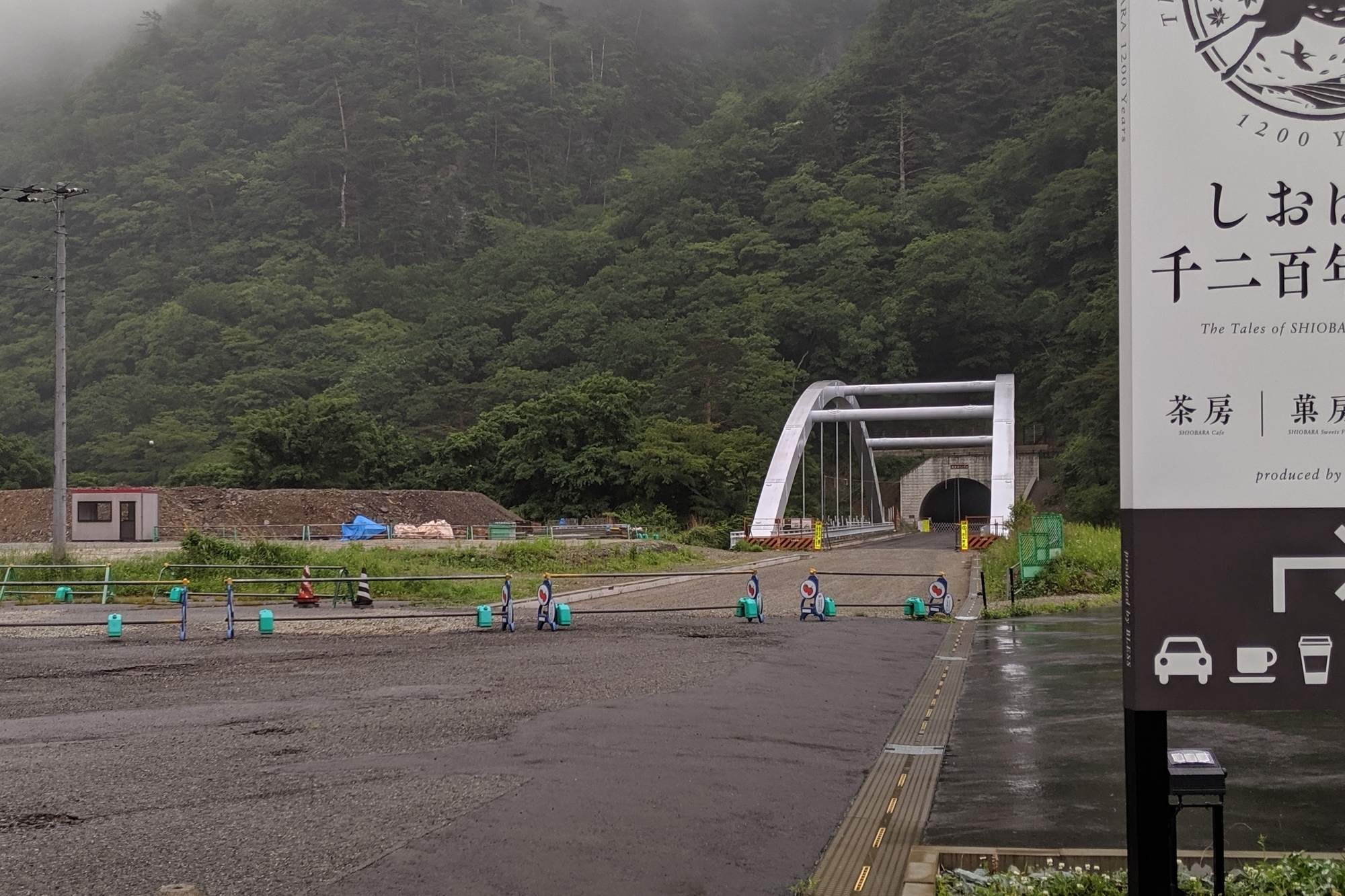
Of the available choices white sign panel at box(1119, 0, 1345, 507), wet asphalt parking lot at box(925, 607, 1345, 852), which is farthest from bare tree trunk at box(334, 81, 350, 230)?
white sign panel at box(1119, 0, 1345, 507)

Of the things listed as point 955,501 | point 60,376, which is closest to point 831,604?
point 60,376

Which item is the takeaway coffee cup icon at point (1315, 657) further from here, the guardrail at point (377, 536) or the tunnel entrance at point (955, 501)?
the tunnel entrance at point (955, 501)

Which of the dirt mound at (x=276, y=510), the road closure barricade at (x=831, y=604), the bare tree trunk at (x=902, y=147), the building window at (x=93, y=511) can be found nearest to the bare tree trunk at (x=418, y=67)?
the bare tree trunk at (x=902, y=147)

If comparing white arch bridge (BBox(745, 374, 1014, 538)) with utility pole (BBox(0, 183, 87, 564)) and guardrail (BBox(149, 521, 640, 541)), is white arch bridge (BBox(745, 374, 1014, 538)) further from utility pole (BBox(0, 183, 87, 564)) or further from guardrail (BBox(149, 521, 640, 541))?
utility pole (BBox(0, 183, 87, 564))

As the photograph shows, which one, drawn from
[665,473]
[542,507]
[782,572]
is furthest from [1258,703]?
[542,507]

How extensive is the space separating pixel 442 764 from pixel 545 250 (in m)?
81.0

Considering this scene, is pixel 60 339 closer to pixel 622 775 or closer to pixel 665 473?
pixel 622 775

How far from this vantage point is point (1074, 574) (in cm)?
2230

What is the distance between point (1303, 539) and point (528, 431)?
173 ft

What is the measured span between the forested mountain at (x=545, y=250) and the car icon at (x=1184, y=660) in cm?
4543

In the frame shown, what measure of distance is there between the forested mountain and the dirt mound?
581 cm

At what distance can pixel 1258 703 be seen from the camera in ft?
12.1

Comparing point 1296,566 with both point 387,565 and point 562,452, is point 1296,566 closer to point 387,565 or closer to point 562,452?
point 387,565

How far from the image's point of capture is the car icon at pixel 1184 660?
370 centimetres
